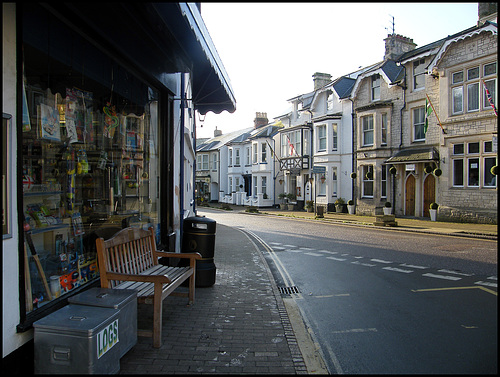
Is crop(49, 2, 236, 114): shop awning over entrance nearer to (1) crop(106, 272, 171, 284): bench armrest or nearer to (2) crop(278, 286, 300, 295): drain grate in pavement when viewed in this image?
(1) crop(106, 272, 171, 284): bench armrest

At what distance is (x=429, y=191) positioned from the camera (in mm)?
21297

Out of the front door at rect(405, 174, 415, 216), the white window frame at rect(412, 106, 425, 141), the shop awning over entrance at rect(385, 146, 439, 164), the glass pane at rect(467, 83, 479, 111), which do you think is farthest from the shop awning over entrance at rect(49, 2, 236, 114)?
the front door at rect(405, 174, 415, 216)

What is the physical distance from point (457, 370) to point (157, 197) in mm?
5410

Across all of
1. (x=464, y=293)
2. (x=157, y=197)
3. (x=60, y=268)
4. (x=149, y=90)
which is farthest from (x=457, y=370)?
(x=149, y=90)

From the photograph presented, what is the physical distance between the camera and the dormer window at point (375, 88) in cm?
2473

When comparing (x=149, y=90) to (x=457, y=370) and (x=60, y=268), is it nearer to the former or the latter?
(x=60, y=268)

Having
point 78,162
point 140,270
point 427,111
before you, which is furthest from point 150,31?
point 427,111

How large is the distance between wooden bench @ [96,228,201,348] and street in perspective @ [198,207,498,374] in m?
1.86

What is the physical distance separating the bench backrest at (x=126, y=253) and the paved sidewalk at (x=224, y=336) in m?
0.69

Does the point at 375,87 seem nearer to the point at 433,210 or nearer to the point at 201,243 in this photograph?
the point at 433,210

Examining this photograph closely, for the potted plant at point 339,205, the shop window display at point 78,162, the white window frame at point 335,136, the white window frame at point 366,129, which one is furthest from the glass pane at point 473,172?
the shop window display at point 78,162

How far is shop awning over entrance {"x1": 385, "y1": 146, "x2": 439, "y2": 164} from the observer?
20312mm

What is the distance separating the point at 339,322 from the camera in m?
5.17

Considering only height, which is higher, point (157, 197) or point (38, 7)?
point (38, 7)
